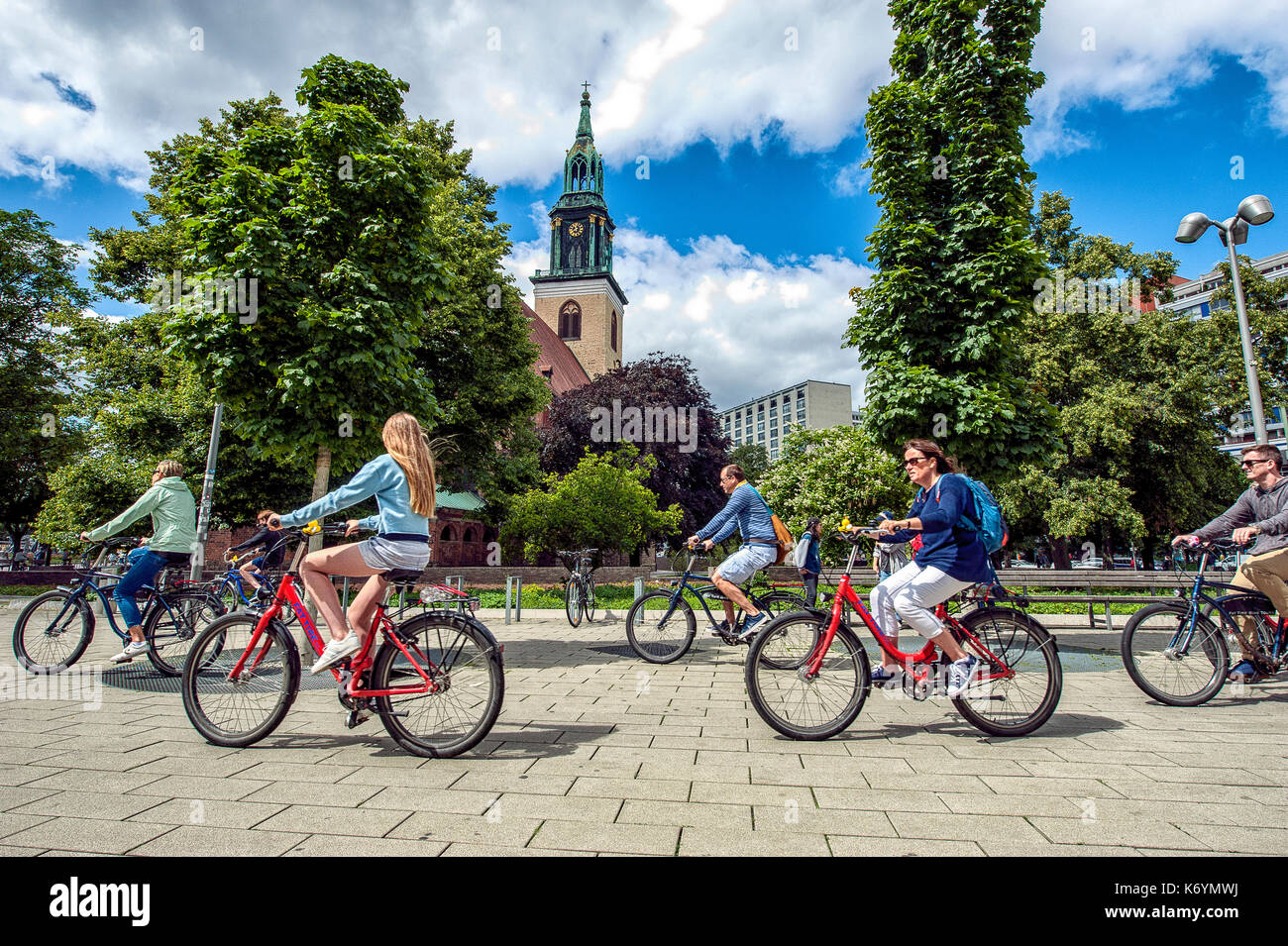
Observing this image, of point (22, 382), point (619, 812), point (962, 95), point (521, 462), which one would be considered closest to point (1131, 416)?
point (962, 95)

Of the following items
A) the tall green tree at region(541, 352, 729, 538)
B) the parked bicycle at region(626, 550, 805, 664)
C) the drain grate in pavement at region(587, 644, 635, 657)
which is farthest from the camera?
Answer: the tall green tree at region(541, 352, 729, 538)

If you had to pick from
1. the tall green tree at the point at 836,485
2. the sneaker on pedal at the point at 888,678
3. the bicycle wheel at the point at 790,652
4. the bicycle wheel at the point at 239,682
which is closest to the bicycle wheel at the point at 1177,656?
the sneaker on pedal at the point at 888,678

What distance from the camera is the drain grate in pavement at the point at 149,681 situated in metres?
5.96

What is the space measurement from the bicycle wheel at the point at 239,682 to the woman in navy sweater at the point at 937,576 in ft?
12.3

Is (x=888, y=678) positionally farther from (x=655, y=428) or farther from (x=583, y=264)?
(x=583, y=264)

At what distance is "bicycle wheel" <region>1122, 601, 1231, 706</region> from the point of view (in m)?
5.34

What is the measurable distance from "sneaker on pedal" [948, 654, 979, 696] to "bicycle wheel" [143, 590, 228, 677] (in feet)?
21.4

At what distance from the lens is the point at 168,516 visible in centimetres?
648

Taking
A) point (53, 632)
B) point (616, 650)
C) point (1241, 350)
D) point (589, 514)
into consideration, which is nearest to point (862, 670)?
point (616, 650)

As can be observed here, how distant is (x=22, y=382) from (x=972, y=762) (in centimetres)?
3422

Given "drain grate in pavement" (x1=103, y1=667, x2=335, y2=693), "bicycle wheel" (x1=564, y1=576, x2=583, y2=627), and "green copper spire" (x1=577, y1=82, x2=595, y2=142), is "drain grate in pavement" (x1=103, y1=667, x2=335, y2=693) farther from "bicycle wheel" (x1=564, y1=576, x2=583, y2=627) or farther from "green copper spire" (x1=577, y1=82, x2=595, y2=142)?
"green copper spire" (x1=577, y1=82, x2=595, y2=142)

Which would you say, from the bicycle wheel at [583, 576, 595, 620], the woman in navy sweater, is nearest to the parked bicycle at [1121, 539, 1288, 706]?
the woman in navy sweater

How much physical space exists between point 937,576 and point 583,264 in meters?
63.5
